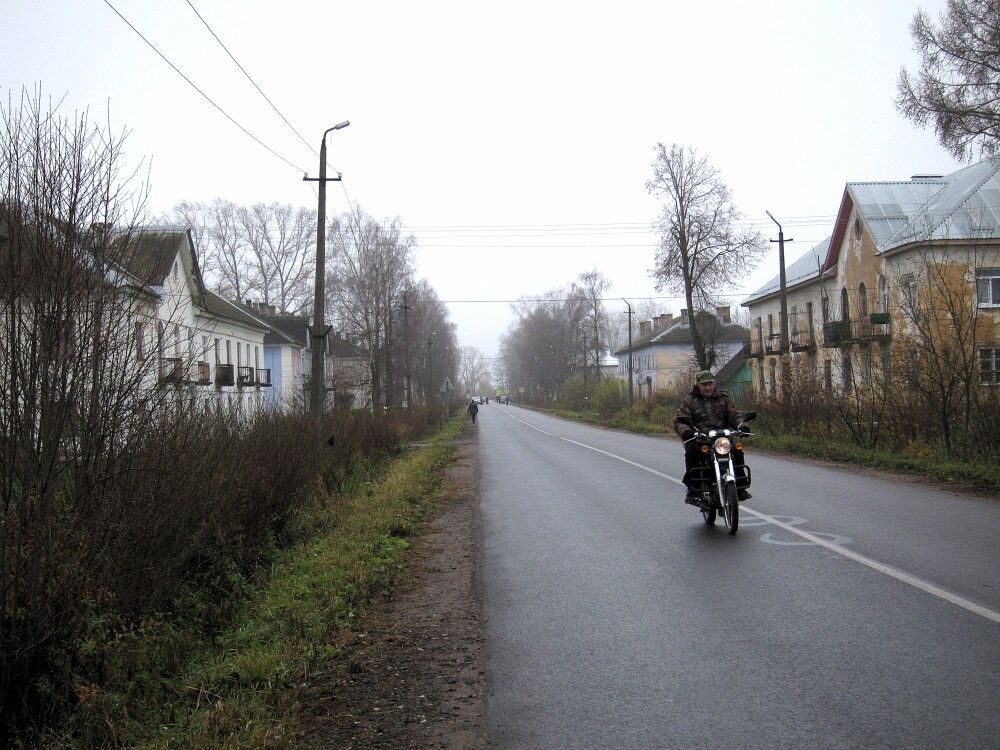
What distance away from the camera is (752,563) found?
7.10 m

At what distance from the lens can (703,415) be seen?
359 inches

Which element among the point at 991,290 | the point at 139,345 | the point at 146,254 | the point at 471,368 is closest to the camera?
the point at 139,345

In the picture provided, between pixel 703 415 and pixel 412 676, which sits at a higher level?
pixel 703 415

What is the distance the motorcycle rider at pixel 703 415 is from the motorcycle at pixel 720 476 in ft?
0.21

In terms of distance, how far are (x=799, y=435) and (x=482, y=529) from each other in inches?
605

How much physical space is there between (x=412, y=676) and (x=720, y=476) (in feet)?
16.2

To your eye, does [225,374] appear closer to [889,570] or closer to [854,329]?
[854,329]

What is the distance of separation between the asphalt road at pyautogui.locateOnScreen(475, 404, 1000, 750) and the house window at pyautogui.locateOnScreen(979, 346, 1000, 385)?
6024 mm

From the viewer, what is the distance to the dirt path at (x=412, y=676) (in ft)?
12.6

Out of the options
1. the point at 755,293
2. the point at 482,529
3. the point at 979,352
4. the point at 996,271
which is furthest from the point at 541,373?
the point at 482,529

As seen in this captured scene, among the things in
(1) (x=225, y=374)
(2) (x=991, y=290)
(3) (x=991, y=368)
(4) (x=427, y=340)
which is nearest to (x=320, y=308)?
(3) (x=991, y=368)

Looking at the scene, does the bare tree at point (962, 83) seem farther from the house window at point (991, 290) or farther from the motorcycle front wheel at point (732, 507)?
the house window at point (991, 290)

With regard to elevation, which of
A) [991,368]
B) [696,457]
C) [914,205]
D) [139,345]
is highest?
[914,205]

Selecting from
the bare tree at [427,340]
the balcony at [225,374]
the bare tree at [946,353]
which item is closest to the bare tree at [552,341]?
the bare tree at [427,340]
